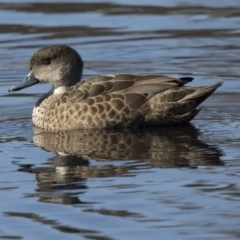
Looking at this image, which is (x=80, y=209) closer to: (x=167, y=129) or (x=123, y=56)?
(x=167, y=129)

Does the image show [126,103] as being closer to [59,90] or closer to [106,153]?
[59,90]

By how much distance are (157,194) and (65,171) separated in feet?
4.06

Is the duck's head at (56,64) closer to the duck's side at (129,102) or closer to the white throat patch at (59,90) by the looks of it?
the white throat patch at (59,90)

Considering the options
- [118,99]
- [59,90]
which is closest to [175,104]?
[118,99]

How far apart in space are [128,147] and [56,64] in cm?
202

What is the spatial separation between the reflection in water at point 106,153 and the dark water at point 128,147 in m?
0.01

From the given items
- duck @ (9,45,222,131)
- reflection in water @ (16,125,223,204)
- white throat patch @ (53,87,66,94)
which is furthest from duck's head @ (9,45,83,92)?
reflection in water @ (16,125,223,204)

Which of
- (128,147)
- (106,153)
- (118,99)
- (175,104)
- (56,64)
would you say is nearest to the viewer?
(106,153)

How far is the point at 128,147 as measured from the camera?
1027 cm

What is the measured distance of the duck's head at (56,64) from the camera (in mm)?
11883

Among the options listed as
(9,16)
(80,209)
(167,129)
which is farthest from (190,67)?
(80,209)

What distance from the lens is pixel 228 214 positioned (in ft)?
25.4

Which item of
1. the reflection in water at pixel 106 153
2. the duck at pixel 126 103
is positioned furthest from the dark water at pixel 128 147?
the duck at pixel 126 103

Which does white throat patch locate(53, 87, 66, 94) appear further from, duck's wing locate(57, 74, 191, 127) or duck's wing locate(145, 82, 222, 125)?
duck's wing locate(145, 82, 222, 125)
